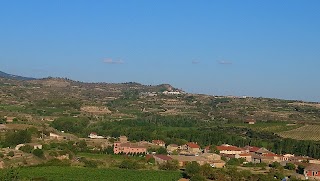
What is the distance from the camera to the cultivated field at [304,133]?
8750cm

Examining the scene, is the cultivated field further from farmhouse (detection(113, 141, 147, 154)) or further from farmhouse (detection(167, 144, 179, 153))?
farmhouse (detection(113, 141, 147, 154))

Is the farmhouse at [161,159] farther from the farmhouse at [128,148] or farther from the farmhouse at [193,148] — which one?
the farmhouse at [193,148]

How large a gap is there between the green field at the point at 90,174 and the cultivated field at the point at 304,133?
43.1m

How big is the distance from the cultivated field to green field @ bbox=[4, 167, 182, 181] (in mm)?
43131

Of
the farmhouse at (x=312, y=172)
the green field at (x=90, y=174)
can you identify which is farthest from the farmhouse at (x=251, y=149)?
the green field at (x=90, y=174)

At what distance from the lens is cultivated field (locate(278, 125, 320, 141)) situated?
87.5 meters

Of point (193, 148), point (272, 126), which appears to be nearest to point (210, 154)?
point (193, 148)

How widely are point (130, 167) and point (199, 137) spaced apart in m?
31.6

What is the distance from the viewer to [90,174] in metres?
45.2

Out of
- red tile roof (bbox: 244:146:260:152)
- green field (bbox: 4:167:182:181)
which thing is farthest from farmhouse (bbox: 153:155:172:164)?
red tile roof (bbox: 244:146:260:152)

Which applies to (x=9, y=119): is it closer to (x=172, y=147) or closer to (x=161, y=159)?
(x=172, y=147)

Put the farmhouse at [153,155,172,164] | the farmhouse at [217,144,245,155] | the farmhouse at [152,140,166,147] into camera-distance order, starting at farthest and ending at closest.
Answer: the farmhouse at [152,140,166,147] < the farmhouse at [217,144,245,155] < the farmhouse at [153,155,172,164]

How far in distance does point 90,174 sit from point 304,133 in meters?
55.9

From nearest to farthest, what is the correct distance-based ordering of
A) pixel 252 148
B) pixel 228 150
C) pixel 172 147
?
pixel 228 150, pixel 172 147, pixel 252 148
